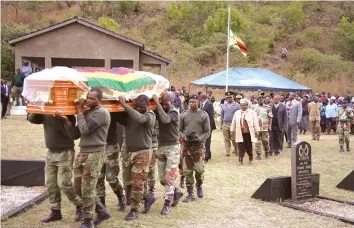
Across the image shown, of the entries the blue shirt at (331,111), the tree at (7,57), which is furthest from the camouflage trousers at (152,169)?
the tree at (7,57)

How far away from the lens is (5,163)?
9.21 meters

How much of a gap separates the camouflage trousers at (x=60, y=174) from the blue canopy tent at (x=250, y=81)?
57.9 feet

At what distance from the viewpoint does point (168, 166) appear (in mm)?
7477

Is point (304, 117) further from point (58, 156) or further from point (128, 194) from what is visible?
point (58, 156)

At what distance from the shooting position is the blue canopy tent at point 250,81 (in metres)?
23.7

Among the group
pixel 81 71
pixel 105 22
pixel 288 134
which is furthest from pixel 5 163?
pixel 105 22

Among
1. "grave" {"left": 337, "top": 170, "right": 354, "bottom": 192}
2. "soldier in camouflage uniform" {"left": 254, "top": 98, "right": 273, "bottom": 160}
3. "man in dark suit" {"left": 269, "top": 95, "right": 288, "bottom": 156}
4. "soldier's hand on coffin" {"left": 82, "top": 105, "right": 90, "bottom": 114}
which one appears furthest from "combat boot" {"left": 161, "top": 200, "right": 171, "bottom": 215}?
"man in dark suit" {"left": 269, "top": 95, "right": 288, "bottom": 156}

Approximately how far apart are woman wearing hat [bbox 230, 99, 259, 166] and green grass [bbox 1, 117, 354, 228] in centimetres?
56

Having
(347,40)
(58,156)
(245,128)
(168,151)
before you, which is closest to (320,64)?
(347,40)

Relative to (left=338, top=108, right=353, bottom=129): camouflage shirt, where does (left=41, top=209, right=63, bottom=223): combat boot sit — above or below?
below

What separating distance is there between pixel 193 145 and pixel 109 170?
6.12 ft

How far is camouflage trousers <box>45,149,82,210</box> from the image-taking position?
21.2 feet

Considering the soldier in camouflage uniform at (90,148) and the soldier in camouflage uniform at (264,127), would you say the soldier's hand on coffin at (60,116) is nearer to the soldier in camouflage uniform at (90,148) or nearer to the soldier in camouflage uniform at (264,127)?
the soldier in camouflage uniform at (90,148)

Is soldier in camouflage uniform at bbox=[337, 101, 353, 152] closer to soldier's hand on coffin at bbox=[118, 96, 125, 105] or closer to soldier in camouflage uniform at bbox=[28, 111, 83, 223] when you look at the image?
soldier's hand on coffin at bbox=[118, 96, 125, 105]
